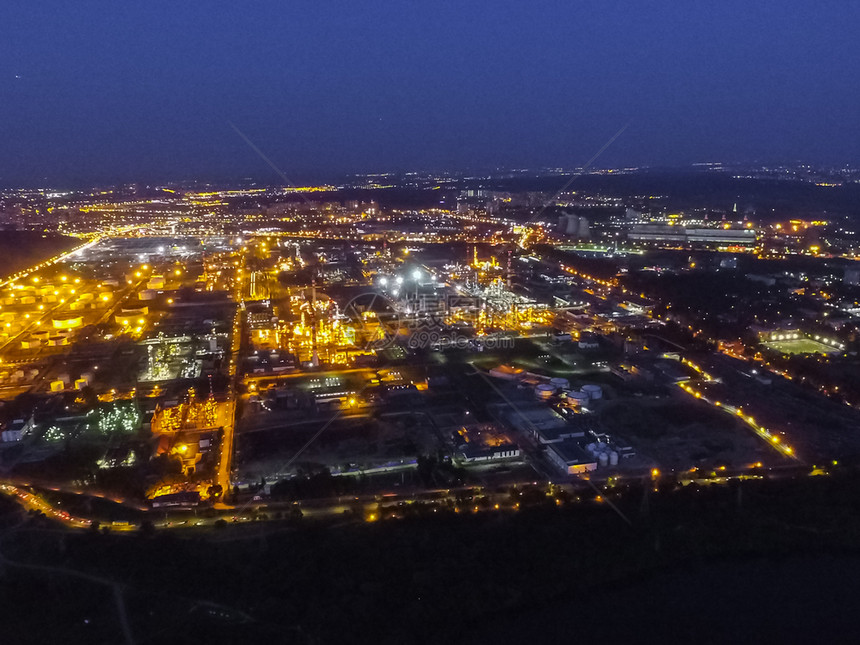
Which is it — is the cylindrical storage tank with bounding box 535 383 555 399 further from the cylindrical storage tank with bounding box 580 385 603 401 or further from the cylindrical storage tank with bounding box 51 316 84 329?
the cylindrical storage tank with bounding box 51 316 84 329

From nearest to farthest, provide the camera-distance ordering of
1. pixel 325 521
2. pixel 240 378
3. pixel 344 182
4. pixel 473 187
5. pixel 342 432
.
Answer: pixel 325 521, pixel 342 432, pixel 240 378, pixel 473 187, pixel 344 182

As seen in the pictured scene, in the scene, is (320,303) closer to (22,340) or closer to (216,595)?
(22,340)

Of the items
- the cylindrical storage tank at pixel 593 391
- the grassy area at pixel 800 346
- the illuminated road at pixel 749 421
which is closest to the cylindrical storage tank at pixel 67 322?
the cylindrical storage tank at pixel 593 391

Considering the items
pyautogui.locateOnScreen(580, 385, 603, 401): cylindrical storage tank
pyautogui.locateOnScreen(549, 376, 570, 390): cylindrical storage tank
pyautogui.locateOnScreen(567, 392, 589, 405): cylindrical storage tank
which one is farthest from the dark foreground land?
pyautogui.locateOnScreen(549, 376, 570, 390): cylindrical storage tank

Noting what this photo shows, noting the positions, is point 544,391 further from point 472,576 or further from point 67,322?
point 67,322

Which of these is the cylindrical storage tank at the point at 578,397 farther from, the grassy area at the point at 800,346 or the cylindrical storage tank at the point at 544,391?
the grassy area at the point at 800,346

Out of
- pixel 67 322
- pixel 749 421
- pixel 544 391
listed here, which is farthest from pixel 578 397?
pixel 67 322

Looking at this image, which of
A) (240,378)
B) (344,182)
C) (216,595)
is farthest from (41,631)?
(344,182)
